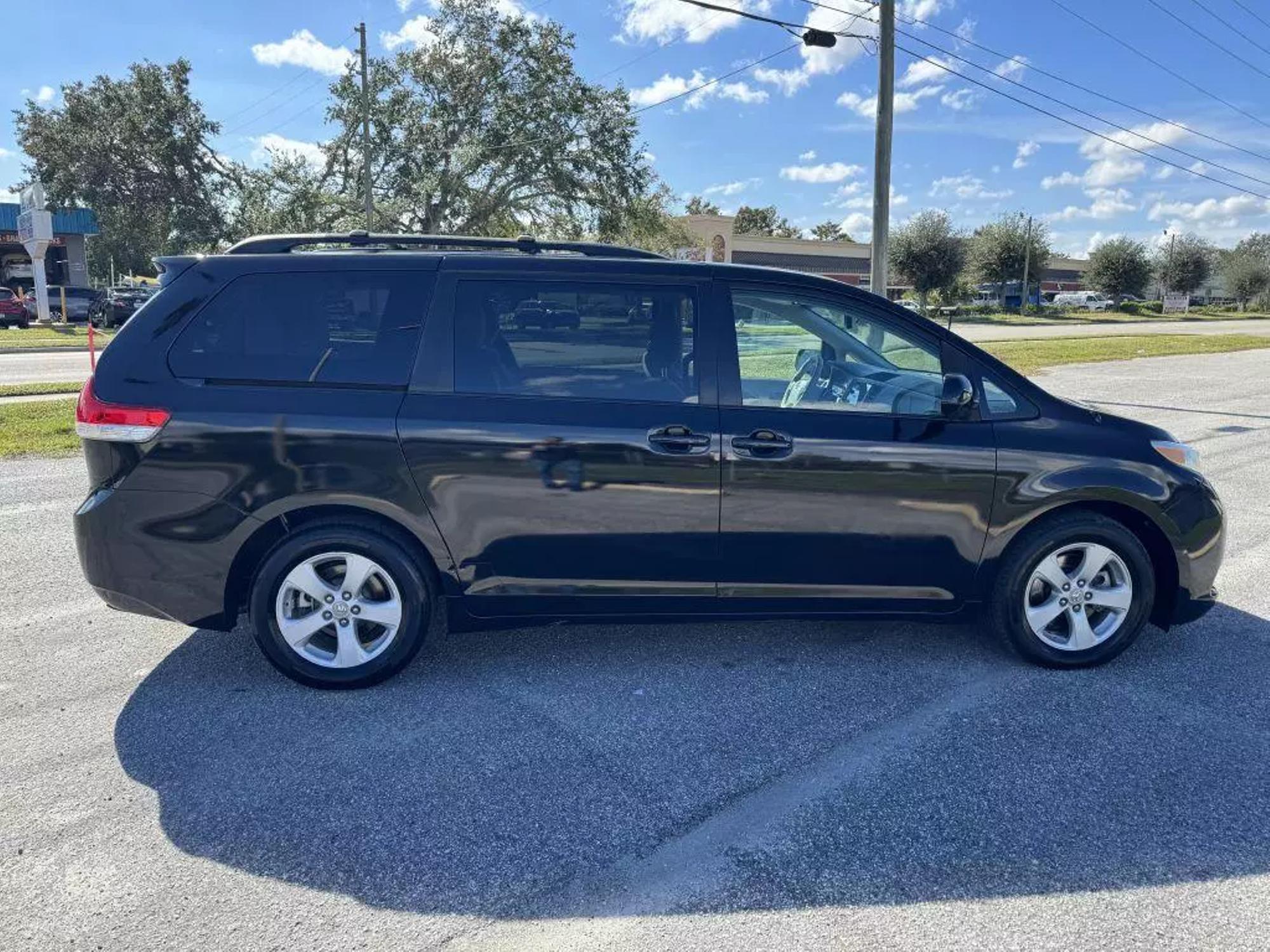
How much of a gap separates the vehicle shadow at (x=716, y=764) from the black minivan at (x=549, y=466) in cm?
31

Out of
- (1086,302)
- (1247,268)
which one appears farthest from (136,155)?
(1247,268)

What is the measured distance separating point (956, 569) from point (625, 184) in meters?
32.5

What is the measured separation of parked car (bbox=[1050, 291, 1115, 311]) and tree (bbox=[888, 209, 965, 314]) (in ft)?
49.8

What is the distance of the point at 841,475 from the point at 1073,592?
123 cm

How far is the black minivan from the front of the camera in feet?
12.1

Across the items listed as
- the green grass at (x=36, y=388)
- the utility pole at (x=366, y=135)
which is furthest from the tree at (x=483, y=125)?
the green grass at (x=36, y=388)

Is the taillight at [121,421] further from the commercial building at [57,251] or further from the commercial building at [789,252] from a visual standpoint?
the commercial building at [789,252]

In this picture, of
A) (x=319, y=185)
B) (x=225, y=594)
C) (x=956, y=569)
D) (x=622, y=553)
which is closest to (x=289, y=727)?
(x=225, y=594)

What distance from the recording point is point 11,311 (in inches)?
1281

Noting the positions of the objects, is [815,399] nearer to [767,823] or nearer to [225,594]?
[767,823]

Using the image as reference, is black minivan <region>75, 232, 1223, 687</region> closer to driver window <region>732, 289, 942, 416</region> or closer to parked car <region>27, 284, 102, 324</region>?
driver window <region>732, 289, 942, 416</region>

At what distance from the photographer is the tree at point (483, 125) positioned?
32.9 meters

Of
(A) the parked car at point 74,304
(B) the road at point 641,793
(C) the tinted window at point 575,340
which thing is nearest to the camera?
(B) the road at point 641,793

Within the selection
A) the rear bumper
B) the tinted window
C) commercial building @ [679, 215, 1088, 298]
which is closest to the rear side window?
the tinted window
